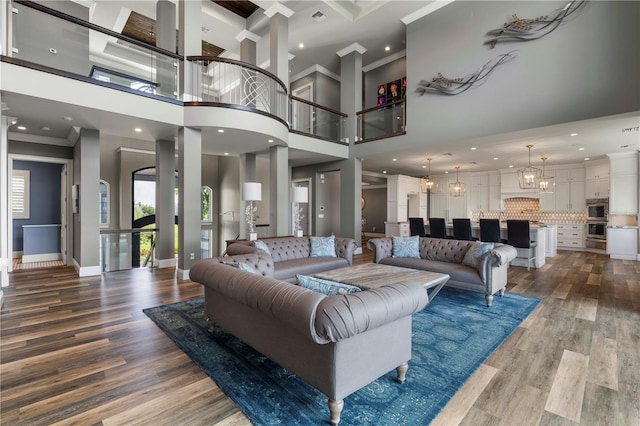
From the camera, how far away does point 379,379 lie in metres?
2.21

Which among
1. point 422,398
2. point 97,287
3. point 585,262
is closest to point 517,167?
point 585,262

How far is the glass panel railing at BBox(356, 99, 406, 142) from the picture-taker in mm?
7172

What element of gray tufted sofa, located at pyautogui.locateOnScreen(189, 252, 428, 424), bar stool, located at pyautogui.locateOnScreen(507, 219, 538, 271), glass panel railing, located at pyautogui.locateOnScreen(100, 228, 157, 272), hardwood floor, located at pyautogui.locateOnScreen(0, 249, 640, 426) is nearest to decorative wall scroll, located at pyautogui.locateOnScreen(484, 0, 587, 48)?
bar stool, located at pyautogui.locateOnScreen(507, 219, 538, 271)

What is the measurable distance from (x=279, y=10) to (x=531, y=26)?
4842 mm

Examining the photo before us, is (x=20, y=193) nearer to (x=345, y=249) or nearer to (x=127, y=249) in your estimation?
(x=127, y=249)

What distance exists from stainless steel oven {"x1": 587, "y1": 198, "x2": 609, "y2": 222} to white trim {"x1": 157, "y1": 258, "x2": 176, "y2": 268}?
11.5m

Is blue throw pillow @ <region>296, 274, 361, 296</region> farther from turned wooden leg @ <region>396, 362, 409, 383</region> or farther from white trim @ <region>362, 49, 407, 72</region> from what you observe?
white trim @ <region>362, 49, 407, 72</region>

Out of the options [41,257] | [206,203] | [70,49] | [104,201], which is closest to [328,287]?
[70,49]

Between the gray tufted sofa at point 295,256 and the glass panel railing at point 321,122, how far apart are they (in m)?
3.60

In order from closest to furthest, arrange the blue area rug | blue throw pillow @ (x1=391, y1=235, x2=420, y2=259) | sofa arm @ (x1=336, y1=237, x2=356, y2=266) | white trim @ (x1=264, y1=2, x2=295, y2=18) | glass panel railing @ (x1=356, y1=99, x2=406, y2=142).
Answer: the blue area rug < blue throw pillow @ (x1=391, y1=235, x2=420, y2=259) < sofa arm @ (x1=336, y1=237, x2=356, y2=266) < white trim @ (x1=264, y1=2, x2=295, y2=18) < glass panel railing @ (x1=356, y1=99, x2=406, y2=142)

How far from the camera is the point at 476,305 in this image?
12.9 ft

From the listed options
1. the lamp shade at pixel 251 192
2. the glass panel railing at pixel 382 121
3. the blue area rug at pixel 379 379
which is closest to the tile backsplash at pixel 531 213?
the glass panel railing at pixel 382 121

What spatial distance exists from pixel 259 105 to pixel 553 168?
941cm

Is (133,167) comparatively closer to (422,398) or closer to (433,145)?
(433,145)
